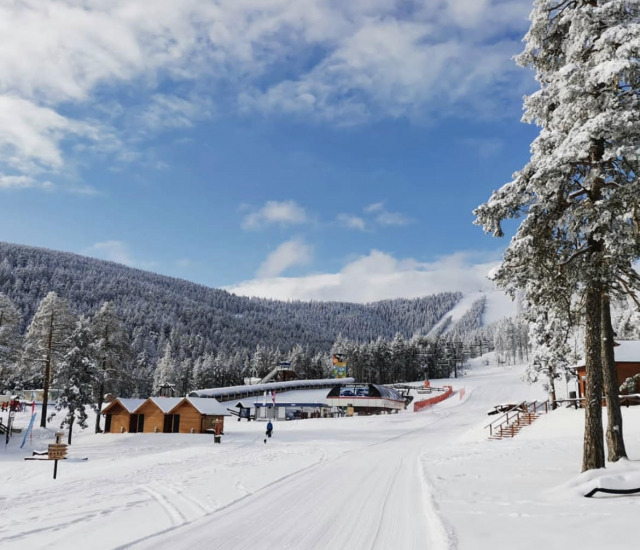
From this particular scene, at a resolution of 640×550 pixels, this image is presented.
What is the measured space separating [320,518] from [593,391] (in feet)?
26.3

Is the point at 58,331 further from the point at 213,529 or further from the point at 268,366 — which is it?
the point at 268,366

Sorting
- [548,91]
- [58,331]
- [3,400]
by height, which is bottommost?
[3,400]

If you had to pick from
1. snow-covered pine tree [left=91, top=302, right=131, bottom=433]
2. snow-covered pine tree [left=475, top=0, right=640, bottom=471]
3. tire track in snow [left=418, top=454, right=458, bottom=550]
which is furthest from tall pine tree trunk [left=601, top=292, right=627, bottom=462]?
snow-covered pine tree [left=91, top=302, right=131, bottom=433]

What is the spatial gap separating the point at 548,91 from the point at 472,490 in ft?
37.3

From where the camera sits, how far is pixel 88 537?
879 centimetres

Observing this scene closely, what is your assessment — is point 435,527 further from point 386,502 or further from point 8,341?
point 8,341

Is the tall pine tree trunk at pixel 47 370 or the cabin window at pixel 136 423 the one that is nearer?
the tall pine tree trunk at pixel 47 370

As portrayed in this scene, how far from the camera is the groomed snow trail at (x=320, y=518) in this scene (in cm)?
824

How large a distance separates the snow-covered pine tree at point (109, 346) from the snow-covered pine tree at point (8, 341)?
6.60m

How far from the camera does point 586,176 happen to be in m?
13.2

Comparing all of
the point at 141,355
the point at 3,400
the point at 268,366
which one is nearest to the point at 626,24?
the point at 3,400

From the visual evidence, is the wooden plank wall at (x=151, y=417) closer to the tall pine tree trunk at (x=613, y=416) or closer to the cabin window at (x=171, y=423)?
the cabin window at (x=171, y=423)

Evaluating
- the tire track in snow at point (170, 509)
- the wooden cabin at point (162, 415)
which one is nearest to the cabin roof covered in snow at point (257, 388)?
the wooden cabin at point (162, 415)

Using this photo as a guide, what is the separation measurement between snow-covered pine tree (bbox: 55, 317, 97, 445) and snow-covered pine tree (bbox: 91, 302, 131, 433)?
4.44 metres
